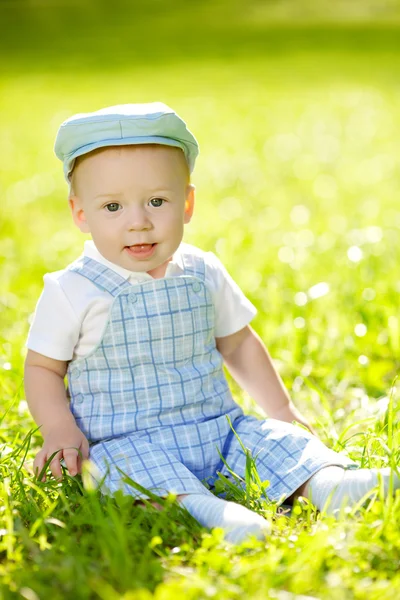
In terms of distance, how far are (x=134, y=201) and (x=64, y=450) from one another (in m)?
0.70

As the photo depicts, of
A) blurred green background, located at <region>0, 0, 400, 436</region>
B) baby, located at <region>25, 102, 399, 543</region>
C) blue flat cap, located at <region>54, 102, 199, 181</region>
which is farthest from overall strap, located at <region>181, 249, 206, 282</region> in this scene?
blurred green background, located at <region>0, 0, 400, 436</region>

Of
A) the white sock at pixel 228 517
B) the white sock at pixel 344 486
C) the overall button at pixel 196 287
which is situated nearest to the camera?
the white sock at pixel 228 517

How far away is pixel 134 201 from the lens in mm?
2400

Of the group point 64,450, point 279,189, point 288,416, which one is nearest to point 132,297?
→ point 64,450

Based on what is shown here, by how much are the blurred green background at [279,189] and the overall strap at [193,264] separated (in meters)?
0.60

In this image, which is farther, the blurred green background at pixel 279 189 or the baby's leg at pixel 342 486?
the blurred green background at pixel 279 189

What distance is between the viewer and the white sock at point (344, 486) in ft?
6.85

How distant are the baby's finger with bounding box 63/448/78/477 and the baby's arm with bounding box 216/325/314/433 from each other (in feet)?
2.04

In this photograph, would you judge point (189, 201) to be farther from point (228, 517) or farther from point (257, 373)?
point (228, 517)

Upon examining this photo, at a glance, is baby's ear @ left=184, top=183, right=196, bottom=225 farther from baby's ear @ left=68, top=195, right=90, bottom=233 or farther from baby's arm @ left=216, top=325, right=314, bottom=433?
baby's arm @ left=216, top=325, right=314, bottom=433

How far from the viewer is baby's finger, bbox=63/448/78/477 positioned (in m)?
2.32

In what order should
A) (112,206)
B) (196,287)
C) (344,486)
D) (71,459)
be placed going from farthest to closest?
(196,287), (112,206), (71,459), (344,486)

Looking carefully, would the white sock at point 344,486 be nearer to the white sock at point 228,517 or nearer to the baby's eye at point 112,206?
the white sock at point 228,517

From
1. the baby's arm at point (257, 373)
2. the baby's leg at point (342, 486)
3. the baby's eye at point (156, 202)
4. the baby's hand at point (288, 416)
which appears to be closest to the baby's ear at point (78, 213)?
the baby's eye at point (156, 202)
